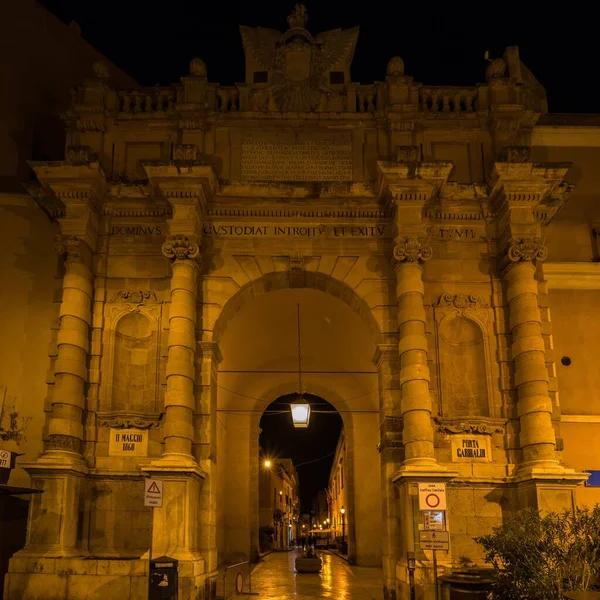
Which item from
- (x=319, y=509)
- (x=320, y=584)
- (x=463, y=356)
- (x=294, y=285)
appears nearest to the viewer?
(x=463, y=356)

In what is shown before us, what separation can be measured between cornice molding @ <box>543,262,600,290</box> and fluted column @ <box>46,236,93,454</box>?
36.1 feet

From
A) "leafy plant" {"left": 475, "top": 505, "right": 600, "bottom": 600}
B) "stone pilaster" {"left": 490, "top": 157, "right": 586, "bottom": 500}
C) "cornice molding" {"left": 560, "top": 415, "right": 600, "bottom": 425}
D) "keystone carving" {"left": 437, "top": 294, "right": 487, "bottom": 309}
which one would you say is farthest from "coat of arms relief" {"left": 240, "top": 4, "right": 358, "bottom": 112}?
"leafy plant" {"left": 475, "top": 505, "right": 600, "bottom": 600}

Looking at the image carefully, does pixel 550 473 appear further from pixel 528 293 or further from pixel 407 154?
pixel 407 154

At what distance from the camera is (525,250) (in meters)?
16.6

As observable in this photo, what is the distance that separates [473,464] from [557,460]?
162cm

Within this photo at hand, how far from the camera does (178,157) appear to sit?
16844mm

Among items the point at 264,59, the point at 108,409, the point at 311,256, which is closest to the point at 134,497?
the point at 108,409

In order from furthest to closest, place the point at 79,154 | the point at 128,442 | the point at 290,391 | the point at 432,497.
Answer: the point at 290,391 → the point at 79,154 → the point at 128,442 → the point at 432,497

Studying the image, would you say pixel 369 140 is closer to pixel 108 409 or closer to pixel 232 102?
pixel 232 102

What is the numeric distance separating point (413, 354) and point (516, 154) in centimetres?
494

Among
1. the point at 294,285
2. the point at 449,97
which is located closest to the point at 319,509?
the point at 294,285

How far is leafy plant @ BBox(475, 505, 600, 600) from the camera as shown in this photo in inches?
380

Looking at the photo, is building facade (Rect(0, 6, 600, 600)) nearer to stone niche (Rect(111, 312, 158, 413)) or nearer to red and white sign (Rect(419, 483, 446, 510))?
stone niche (Rect(111, 312, 158, 413))

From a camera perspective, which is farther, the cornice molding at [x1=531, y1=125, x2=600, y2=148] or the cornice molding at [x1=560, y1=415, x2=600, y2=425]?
the cornice molding at [x1=531, y1=125, x2=600, y2=148]
